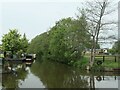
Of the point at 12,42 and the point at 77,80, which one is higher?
the point at 12,42

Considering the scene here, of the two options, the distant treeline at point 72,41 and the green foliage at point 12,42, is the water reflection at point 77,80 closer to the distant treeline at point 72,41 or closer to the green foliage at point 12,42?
the distant treeline at point 72,41

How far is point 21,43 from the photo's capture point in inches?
2785

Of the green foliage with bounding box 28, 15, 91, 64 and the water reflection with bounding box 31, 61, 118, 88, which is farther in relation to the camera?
the green foliage with bounding box 28, 15, 91, 64

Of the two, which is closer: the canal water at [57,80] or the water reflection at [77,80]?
the canal water at [57,80]

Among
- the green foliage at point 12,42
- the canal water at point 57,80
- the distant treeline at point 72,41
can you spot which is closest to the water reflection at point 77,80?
the canal water at point 57,80

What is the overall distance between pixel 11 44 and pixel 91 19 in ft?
106

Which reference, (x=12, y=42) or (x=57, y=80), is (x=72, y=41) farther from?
(x=12, y=42)

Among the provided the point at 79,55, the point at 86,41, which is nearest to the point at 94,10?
the point at 86,41

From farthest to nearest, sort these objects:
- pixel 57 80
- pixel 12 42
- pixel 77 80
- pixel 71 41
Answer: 1. pixel 12 42
2. pixel 71 41
3. pixel 77 80
4. pixel 57 80

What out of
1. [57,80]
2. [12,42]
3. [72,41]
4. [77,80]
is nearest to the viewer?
[57,80]

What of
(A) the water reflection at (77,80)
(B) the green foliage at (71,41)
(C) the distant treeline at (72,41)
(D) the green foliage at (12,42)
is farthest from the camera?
(D) the green foliage at (12,42)

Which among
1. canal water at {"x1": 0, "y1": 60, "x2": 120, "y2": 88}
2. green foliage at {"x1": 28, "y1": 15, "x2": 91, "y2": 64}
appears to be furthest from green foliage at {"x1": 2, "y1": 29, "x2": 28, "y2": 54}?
canal water at {"x1": 0, "y1": 60, "x2": 120, "y2": 88}

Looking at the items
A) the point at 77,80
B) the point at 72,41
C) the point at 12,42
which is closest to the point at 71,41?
the point at 72,41

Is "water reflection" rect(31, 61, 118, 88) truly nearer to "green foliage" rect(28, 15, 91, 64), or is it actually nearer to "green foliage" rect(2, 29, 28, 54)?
"green foliage" rect(28, 15, 91, 64)
